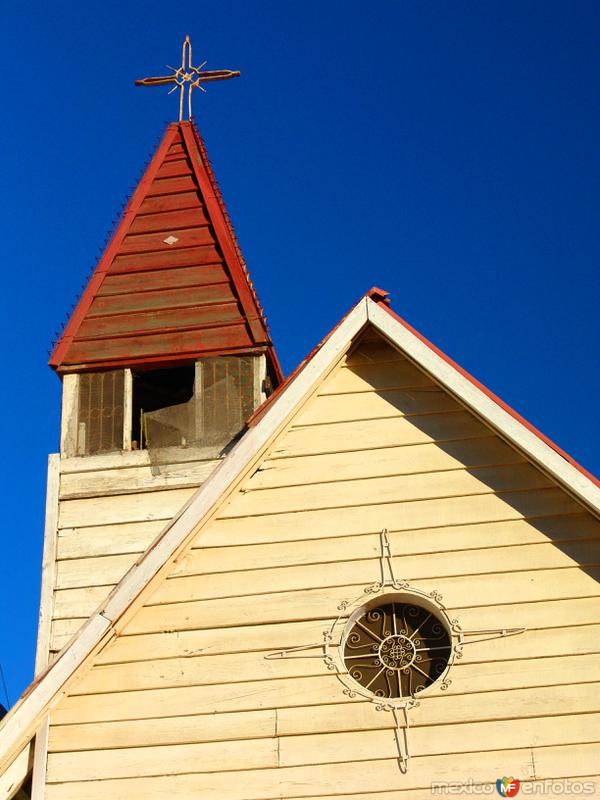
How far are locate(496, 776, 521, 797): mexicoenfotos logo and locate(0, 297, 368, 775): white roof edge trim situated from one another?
2.95m

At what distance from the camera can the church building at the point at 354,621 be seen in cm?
982

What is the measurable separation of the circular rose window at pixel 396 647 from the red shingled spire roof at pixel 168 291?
27.2 feet

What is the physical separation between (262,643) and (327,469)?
152 cm

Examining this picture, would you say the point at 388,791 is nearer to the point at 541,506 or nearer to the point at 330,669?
the point at 330,669

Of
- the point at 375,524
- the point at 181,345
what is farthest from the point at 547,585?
the point at 181,345

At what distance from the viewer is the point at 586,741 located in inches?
378

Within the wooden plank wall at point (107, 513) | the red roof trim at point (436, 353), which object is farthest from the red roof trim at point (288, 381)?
the wooden plank wall at point (107, 513)

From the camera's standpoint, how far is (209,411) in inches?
715

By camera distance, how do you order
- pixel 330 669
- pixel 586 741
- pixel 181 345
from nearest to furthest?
pixel 586 741
pixel 330 669
pixel 181 345

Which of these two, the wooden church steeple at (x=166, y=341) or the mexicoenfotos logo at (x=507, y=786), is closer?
the mexicoenfotos logo at (x=507, y=786)

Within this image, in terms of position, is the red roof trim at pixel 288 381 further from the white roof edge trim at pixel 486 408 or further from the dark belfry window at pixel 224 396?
the dark belfry window at pixel 224 396

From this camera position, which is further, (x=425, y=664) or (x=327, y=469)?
(x=327, y=469)

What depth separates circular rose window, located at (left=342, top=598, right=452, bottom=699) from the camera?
1023cm

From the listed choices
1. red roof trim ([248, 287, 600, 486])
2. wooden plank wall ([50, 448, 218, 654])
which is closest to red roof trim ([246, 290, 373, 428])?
red roof trim ([248, 287, 600, 486])
